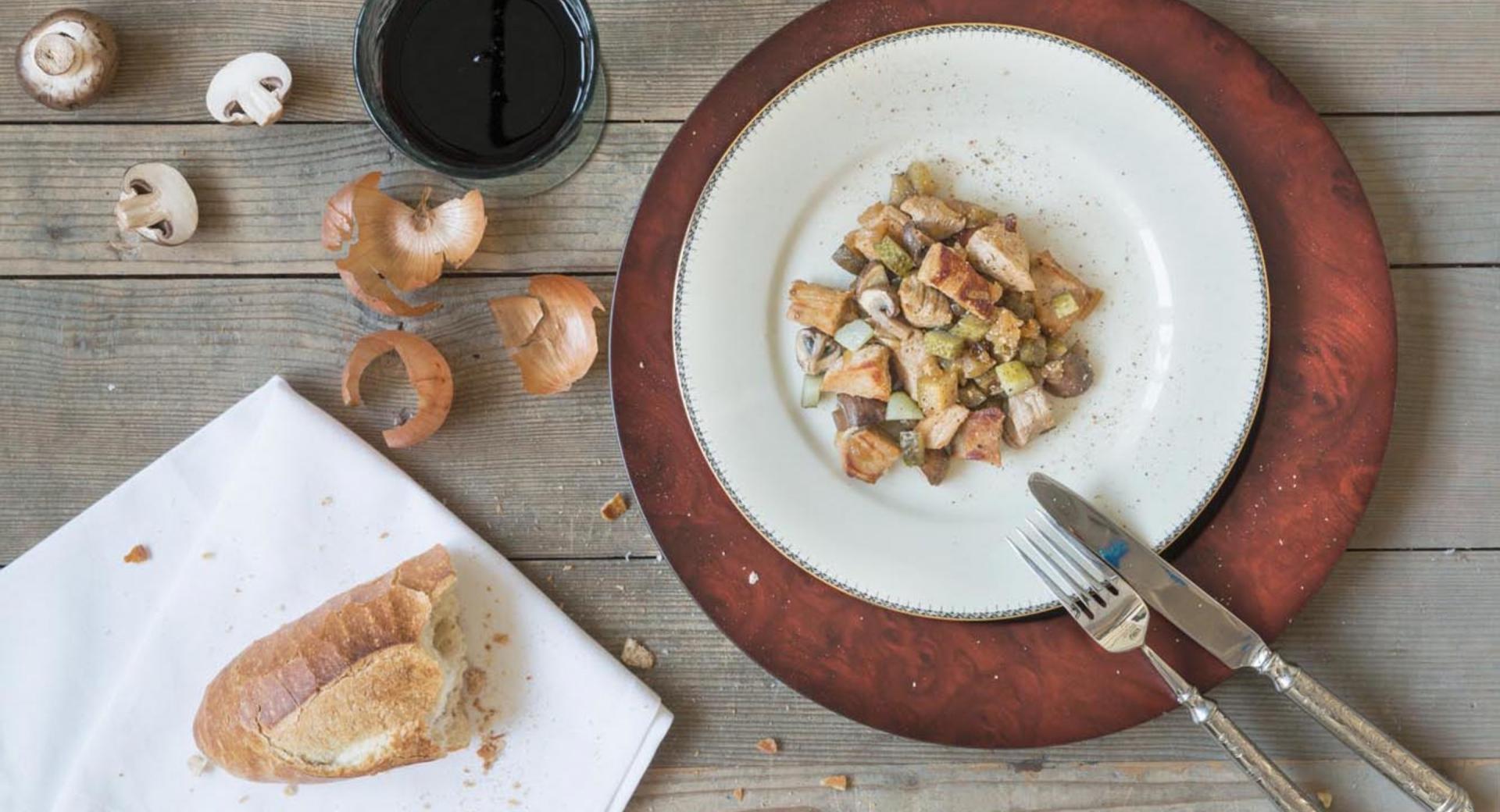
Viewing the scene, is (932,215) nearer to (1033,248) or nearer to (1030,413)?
(1033,248)

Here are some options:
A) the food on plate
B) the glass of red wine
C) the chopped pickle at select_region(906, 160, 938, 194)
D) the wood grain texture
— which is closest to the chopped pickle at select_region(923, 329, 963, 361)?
the food on plate

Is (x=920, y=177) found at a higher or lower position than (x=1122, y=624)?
higher

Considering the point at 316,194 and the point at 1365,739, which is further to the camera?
the point at 316,194

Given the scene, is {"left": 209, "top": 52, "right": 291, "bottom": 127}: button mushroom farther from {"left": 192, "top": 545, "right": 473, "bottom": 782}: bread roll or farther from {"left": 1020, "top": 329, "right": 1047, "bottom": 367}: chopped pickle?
{"left": 1020, "top": 329, "right": 1047, "bottom": 367}: chopped pickle

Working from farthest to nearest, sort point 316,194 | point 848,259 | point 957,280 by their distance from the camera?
point 316,194 → point 848,259 → point 957,280

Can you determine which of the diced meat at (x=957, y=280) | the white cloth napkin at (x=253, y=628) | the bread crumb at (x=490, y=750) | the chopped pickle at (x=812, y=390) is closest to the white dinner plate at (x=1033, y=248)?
the chopped pickle at (x=812, y=390)

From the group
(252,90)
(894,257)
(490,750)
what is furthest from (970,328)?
(252,90)
